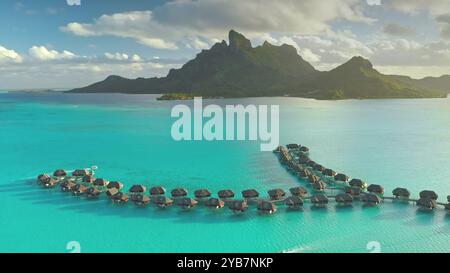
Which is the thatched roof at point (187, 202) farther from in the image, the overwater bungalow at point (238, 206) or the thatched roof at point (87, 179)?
the thatched roof at point (87, 179)

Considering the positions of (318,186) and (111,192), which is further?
(318,186)

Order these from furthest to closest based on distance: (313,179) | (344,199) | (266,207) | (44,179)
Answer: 1. (44,179)
2. (313,179)
3. (344,199)
4. (266,207)

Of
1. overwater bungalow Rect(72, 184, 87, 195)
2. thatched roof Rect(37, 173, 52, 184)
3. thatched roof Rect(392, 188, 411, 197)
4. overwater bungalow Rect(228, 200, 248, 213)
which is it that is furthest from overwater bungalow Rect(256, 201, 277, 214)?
thatched roof Rect(37, 173, 52, 184)

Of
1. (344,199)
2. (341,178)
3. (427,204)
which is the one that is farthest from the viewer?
(341,178)

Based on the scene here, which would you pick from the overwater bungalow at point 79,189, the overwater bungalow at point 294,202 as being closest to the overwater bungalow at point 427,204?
the overwater bungalow at point 294,202

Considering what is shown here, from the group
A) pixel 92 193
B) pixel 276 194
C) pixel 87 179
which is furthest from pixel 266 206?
pixel 87 179

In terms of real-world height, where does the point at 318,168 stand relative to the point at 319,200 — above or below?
above

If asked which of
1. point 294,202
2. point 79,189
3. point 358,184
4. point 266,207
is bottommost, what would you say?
point 266,207

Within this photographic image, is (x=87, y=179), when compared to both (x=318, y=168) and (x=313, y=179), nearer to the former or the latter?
(x=313, y=179)
